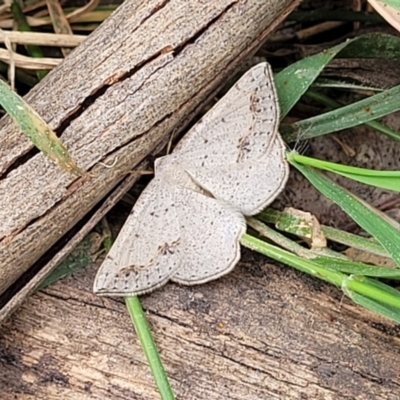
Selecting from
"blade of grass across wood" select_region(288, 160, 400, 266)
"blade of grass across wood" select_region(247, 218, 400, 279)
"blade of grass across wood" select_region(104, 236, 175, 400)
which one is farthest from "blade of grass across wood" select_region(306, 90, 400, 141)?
"blade of grass across wood" select_region(104, 236, 175, 400)

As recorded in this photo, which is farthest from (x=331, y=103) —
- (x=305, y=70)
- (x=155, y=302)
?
(x=155, y=302)

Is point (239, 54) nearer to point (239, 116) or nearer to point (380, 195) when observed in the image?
point (239, 116)

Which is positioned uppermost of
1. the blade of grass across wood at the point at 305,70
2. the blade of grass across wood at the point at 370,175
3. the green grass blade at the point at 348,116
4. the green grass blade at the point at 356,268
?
the blade of grass across wood at the point at 305,70

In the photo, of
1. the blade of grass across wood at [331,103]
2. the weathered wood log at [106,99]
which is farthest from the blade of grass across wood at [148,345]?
the blade of grass across wood at [331,103]

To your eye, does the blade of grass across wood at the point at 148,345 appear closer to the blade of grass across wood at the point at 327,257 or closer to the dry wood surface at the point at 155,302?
the dry wood surface at the point at 155,302

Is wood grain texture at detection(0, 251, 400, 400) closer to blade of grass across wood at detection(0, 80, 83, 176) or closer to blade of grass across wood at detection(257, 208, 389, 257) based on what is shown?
blade of grass across wood at detection(257, 208, 389, 257)

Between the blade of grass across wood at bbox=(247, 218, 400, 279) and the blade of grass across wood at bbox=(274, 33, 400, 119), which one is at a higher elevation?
the blade of grass across wood at bbox=(274, 33, 400, 119)
